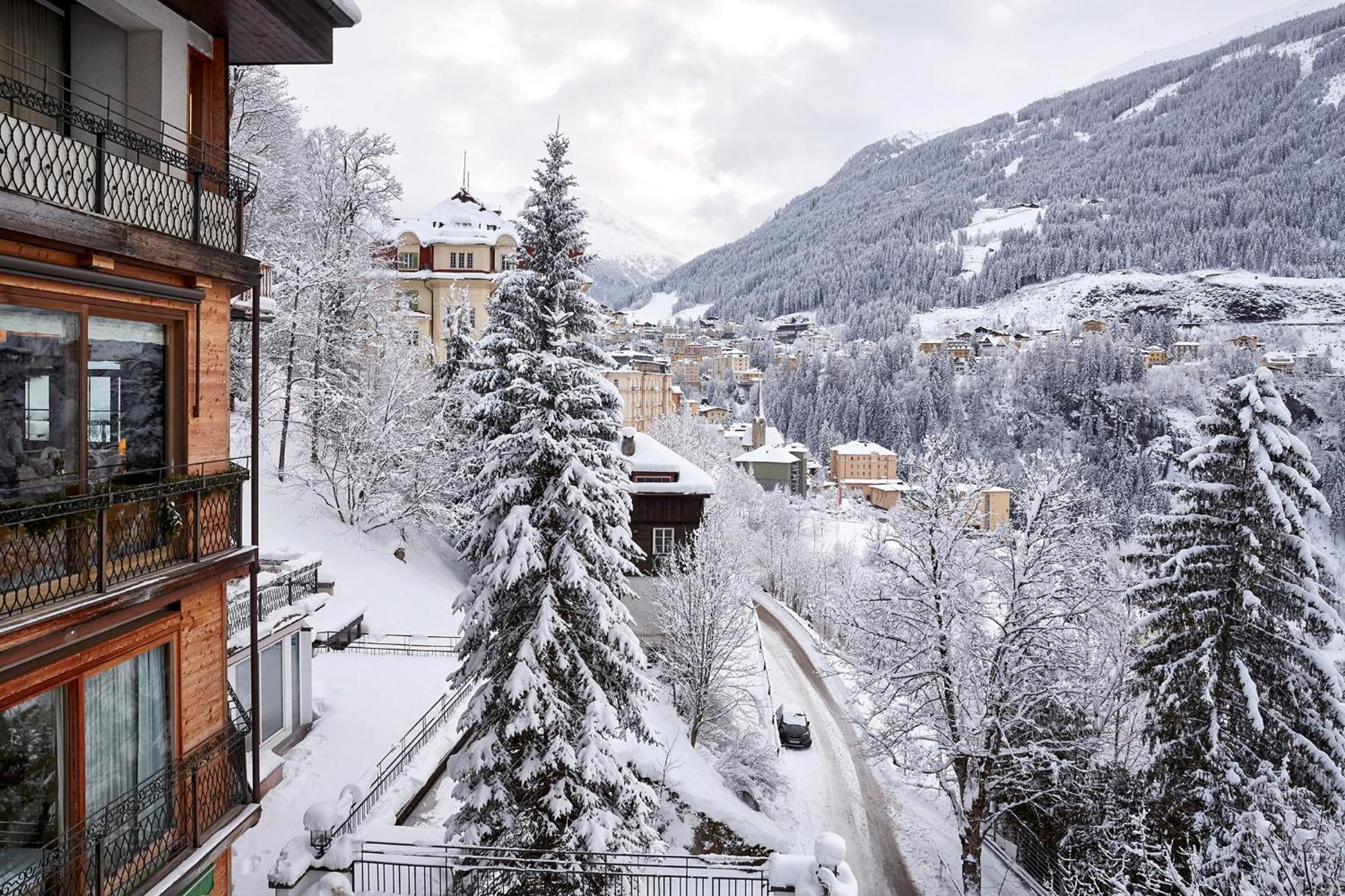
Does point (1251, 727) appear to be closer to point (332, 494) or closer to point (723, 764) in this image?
point (723, 764)

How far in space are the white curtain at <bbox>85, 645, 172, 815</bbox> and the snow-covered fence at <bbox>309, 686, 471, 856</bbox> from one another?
428cm

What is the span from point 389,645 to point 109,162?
20715 millimetres

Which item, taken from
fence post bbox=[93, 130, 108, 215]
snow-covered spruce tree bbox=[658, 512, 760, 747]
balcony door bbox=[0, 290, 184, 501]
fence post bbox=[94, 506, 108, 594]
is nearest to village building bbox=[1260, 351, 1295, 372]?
snow-covered spruce tree bbox=[658, 512, 760, 747]

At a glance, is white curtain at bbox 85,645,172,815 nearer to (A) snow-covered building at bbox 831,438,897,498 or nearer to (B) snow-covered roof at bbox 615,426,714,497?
(B) snow-covered roof at bbox 615,426,714,497

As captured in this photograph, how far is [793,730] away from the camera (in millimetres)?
29109

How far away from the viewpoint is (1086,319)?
652 feet

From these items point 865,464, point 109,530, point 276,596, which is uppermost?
point 109,530

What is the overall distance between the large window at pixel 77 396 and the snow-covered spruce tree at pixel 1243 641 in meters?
19.0

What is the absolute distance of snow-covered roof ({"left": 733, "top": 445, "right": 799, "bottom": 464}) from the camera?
107m

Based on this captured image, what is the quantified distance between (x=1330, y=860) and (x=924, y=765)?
11278mm

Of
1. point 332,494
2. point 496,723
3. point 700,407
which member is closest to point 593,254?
point 496,723

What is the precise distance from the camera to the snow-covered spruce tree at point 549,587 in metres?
11.5

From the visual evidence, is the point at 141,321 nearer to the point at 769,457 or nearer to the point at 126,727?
the point at 126,727

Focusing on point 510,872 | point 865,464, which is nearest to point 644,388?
point 865,464
